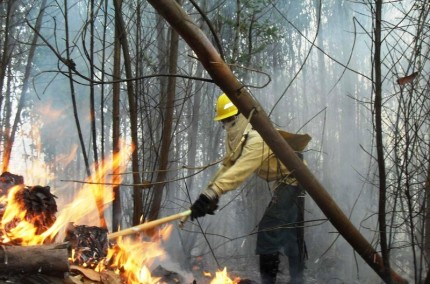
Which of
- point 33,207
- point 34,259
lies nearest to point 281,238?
point 33,207

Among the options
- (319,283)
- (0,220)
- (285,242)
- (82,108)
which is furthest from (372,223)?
(82,108)

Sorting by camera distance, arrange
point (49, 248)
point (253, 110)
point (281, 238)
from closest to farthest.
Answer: point (253, 110) < point (49, 248) < point (281, 238)

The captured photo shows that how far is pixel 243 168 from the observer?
4.03 m

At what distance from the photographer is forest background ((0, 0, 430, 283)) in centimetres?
315

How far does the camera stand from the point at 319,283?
598 centimetres

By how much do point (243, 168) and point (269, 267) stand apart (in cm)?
136

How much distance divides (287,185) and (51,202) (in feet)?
8.40

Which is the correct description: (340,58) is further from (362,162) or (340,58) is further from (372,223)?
(372,223)

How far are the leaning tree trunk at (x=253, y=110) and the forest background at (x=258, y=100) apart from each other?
12cm

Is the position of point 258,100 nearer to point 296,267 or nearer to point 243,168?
point 296,267

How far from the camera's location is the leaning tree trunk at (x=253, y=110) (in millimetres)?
2422

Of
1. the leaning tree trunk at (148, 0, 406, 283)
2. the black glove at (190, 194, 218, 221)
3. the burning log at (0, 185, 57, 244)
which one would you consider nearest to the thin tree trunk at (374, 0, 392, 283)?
the leaning tree trunk at (148, 0, 406, 283)

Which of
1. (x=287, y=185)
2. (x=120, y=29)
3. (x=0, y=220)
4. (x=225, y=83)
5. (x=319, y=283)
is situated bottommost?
(x=319, y=283)

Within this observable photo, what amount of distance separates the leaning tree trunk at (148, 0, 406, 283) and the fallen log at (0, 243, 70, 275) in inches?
61.4
